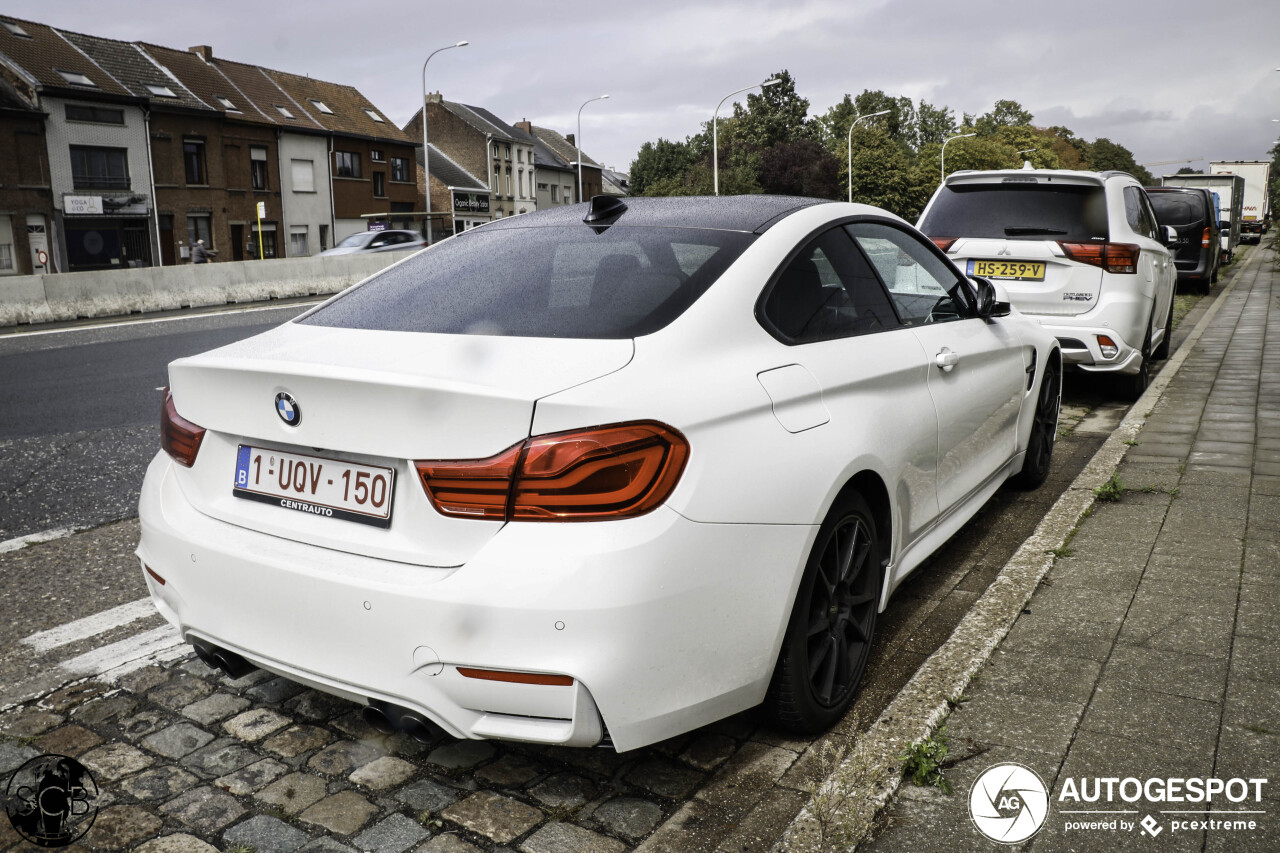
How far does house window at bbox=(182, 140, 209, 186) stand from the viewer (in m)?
43.1

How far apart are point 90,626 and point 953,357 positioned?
3337 mm

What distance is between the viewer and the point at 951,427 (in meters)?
3.87

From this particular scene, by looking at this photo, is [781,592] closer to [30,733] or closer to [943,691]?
[943,691]

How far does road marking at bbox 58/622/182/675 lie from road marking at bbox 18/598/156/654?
168 millimetres

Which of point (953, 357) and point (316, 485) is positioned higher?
point (953, 357)

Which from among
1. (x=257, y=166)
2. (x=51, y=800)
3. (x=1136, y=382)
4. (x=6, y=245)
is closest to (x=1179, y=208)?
(x=1136, y=382)

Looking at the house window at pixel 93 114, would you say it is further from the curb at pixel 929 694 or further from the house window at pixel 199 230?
the curb at pixel 929 694

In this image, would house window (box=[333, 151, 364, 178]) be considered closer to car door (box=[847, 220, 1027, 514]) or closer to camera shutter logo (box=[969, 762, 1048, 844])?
car door (box=[847, 220, 1027, 514])

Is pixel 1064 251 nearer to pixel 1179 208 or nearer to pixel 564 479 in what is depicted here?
pixel 564 479

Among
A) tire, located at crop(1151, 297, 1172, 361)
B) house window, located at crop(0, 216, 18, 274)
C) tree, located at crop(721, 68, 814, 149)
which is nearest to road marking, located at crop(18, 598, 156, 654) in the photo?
tire, located at crop(1151, 297, 1172, 361)

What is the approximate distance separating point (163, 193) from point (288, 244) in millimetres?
6817

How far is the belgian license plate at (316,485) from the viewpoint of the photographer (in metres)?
2.52

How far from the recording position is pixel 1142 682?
3180mm

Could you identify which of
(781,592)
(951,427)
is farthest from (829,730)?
(951,427)
